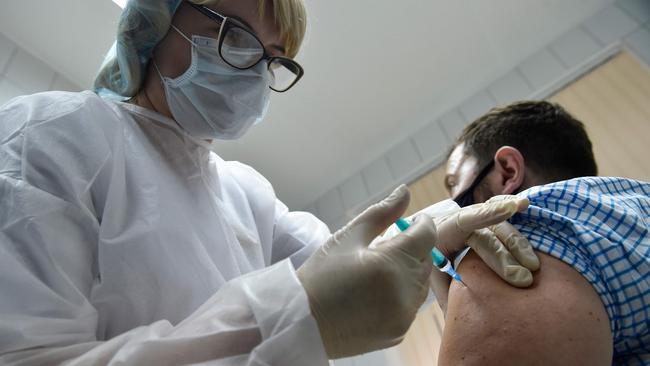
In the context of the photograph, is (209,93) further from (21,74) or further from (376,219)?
(21,74)

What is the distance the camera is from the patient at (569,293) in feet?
2.20

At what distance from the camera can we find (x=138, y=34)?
985mm

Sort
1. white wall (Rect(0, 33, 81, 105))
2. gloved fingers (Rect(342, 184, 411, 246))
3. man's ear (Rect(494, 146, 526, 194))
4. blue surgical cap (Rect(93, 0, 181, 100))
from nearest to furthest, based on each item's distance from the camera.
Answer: gloved fingers (Rect(342, 184, 411, 246)) → blue surgical cap (Rect(93, 0, 181, 100)) → man's ear (Rect(494, 146, 526, 194)) → white wall (Rect(0, 33, 81, 105))

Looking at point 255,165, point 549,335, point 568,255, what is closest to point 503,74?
point 255,165

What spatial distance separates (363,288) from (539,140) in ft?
3.35

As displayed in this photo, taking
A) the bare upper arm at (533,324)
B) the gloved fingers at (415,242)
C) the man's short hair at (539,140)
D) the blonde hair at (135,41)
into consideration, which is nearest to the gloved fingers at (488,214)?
the bare upper arm at (533,324)

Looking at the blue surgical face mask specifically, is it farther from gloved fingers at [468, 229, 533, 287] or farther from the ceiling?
the ceiling

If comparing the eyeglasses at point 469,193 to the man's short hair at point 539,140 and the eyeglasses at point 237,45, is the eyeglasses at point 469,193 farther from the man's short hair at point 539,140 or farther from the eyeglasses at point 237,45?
the eyeglasses at point 237,45

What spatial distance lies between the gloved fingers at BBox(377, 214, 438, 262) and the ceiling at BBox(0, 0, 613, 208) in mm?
1802

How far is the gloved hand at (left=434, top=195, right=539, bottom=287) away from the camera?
76cm

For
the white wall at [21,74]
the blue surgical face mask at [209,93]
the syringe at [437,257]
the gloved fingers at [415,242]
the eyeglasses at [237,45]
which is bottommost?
the white wall at [21,74]

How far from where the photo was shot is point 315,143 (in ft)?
9.30

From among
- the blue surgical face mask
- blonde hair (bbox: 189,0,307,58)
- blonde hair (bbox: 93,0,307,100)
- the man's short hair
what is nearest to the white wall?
blonde hair (bbox: 93,0,307,100)

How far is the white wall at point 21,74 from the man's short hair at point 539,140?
211 cm
